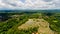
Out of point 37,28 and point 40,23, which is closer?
point 37,28

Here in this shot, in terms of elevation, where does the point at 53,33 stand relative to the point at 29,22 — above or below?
below

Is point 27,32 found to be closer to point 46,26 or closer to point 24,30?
point 24,30

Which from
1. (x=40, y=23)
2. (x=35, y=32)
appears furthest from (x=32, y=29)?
(x=40, y=23)

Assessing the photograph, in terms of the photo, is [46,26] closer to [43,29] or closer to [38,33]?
[43,29]

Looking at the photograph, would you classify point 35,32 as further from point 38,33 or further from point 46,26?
point 46,26

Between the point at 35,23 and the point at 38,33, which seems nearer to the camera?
the point at 38,33

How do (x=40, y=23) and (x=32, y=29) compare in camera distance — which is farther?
(x=40, y=23)

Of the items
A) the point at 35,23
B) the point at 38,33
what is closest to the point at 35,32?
the point at 38,33
